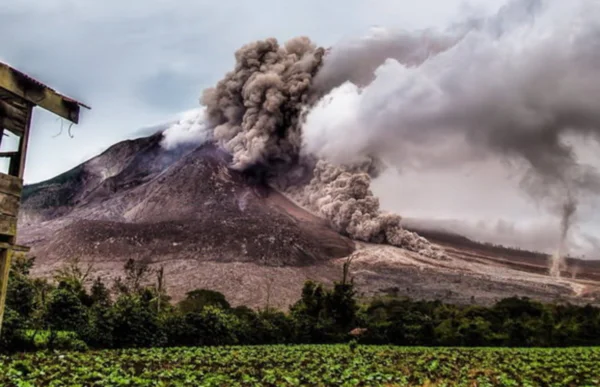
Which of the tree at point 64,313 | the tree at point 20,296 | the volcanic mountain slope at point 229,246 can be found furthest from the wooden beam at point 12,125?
the volcanic mountain slope at point 229,246

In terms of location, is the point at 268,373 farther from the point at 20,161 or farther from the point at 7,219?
the point at 20,161


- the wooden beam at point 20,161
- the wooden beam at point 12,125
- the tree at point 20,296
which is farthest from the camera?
the tree at point 20,296

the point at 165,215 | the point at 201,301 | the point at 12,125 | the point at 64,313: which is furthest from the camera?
the point at 165,215

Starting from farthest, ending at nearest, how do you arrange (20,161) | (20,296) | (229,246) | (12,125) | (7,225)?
(229,246) → (20,296) → (12,125) → (20,161) → (7,225)

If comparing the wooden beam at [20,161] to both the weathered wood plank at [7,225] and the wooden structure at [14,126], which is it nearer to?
the wooden structure at [14,126]

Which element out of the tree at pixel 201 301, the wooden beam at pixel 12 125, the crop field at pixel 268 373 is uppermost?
the wooden beam at pixel 12 125

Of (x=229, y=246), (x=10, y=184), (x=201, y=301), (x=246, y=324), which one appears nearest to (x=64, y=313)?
(x=246, y=324)

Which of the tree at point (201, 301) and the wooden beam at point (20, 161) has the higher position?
the wooden beam at point (20, 161)

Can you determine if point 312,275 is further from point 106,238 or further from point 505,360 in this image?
point 505,360
